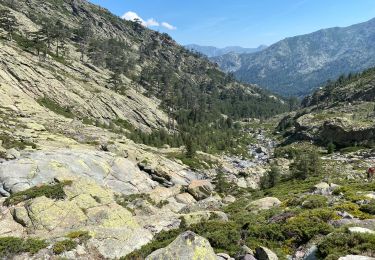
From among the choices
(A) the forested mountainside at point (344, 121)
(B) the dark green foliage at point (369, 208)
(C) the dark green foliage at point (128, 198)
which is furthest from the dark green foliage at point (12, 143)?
(A) the forested mountainside at point (344, 121)

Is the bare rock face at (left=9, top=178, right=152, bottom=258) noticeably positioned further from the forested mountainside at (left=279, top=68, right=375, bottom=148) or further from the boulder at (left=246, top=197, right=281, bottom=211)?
the forested mountainside at (left=279, top=68, right=375, bottom=148)

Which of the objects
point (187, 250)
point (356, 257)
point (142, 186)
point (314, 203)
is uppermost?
point (356, 257)

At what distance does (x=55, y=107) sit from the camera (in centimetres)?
10425

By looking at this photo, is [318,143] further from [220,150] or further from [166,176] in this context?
[166,176]

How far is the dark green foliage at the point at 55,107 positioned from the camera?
10138 centimetres

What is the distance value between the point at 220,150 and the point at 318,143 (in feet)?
105

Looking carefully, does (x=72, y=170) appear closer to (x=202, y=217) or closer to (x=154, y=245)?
(x=202, y=217)

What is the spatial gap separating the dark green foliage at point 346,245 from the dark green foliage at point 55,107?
94.4 metres

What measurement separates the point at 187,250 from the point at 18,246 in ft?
36.1

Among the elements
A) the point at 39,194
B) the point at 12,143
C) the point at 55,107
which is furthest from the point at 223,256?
the point at 55,107

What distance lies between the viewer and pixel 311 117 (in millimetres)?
141000

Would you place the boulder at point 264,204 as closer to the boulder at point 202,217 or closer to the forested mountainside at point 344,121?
the boulder at point 202,217

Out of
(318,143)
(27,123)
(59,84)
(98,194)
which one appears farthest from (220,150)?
(98,194)

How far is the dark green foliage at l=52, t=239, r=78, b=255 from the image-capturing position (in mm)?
20188
